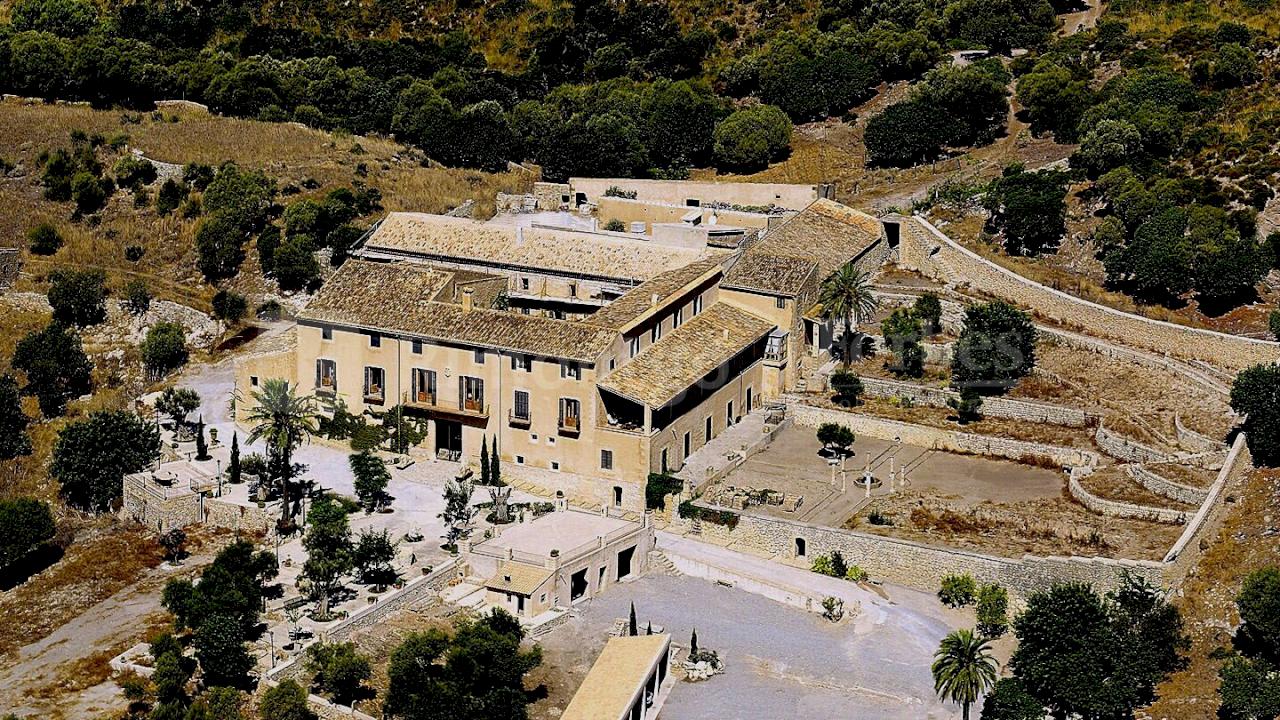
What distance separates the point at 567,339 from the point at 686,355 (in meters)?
5.38

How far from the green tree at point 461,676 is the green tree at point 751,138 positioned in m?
57.8

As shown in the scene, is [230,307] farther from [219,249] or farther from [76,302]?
[76,302]

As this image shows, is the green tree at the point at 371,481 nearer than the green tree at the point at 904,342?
Yes

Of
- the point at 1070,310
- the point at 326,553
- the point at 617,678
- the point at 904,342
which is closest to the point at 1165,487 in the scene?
the point at 904,342

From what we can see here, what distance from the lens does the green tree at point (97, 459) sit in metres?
72.7

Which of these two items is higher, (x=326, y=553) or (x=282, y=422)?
(x=282, y=422)

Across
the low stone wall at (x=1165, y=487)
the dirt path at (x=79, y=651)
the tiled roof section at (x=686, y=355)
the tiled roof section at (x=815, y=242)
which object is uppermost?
the tiled roof section at (x=815, y=242)

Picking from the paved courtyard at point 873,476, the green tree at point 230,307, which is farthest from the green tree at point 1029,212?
the green tree at point 230,307

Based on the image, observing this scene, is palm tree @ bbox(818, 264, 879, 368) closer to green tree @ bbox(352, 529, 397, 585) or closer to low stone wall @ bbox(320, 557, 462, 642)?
low stone wall @ bbox(320, 557, 462, 642)

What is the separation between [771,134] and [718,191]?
47.8 feet

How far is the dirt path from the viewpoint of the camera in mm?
58375

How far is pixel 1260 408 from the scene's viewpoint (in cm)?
6950

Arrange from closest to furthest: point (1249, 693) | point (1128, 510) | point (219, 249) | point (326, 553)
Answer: point (1249, 693) < point (326, 553) < point (1128, 510) < point (219, 249)

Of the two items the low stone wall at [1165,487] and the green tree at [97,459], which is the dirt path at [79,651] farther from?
the low stone wall at [1165,487]
